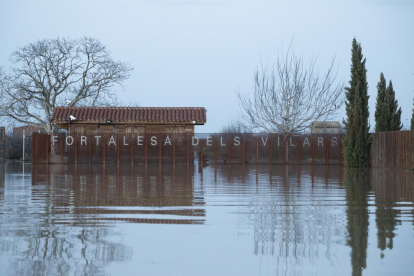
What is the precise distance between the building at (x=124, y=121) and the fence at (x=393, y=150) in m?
11.9

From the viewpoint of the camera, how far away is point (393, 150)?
26.7m

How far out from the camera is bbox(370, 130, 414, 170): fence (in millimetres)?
24328

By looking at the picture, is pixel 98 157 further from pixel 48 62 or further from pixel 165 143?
pixel 48 62

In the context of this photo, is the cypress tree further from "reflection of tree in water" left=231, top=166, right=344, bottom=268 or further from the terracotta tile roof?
"reflection of tree in water" left=231, top=166, right=344, bottom=268

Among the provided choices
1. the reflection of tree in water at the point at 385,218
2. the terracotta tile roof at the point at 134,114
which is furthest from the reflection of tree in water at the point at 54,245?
the terracotta tile roof at the point at 134,114

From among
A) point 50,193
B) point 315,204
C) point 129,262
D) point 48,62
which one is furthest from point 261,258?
point 48,62

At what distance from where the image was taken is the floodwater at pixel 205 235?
4.94 meters

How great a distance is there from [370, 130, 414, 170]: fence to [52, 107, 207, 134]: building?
11.9 metres

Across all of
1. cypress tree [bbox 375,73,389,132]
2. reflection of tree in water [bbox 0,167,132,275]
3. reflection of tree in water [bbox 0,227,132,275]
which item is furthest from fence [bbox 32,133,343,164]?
reflection of tree in water [bbox 0,227,132,275]

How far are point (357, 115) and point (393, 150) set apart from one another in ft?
11.9

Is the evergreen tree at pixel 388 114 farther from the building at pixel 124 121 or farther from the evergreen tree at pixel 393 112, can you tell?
the building at pixel 124 121

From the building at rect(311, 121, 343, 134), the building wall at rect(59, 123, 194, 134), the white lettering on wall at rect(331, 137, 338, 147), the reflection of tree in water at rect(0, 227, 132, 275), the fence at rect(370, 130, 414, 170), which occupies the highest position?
the building at rect(311, 121, 343, 134)

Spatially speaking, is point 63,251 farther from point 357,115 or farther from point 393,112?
point 393,112

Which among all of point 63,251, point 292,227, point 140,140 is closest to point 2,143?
point 140,140
